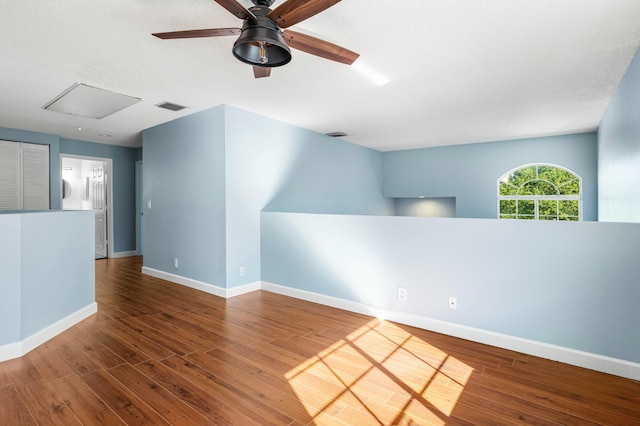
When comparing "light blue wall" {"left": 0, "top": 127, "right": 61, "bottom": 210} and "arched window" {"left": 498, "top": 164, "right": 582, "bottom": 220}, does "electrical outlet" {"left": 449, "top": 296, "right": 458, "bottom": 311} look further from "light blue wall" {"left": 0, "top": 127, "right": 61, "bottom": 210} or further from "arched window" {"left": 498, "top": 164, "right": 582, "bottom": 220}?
"light blue wall" {"left": 0, "top": 127, "right": 61, "bottom": 210}

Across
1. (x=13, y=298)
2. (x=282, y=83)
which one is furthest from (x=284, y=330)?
(x=282, y=83)

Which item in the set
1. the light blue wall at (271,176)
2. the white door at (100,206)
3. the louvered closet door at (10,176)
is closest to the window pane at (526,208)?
the light blue wall at (271,176)

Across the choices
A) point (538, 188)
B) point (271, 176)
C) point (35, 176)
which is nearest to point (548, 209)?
point (538, 188)

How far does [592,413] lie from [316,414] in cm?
157

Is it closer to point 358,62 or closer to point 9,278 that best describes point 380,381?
point 358,62

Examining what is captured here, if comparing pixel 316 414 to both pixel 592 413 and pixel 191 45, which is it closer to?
pixel 592 413

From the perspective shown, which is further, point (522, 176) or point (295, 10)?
point (522, 176)

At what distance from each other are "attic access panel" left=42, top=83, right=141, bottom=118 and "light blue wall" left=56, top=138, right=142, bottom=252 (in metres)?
2.73

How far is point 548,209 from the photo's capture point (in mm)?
6387

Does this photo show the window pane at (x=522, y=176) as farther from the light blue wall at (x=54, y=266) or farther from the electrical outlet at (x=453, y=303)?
the light blue wall at (x=54, y=266)

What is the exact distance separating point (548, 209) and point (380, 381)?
5.86m

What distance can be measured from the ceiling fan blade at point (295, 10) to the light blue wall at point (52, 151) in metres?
5.88

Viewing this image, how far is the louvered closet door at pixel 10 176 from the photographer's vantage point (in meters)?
5.33

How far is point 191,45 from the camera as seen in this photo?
8.48 ft
